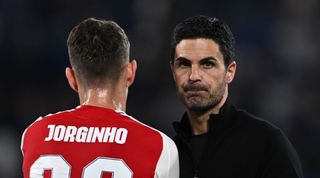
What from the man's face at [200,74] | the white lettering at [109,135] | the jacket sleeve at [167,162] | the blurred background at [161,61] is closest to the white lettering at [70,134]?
the white lettering at [109,135]

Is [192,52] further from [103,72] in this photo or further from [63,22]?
[63,22]

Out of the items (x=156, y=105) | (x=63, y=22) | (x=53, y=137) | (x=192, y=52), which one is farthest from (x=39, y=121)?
(x=63, y=22)

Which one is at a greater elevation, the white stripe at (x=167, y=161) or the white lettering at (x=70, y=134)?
the white lettering at (x=70, y=134)

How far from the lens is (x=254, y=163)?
2879mm

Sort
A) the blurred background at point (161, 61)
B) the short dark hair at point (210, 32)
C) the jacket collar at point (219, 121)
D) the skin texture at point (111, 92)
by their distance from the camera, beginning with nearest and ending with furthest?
1. the skin texture at point (111, 92)
2. the jacket collar at point (219, 121)
3. the short dark hair at point (210, 32)
4. the blurred background at point (161, 61)

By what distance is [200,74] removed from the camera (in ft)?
10.3

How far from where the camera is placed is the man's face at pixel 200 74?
10.2 feet

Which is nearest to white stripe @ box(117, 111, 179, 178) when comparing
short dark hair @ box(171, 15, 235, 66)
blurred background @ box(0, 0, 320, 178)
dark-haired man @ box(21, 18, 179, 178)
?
dark-haired man @ box(21, 18, 179, 178)

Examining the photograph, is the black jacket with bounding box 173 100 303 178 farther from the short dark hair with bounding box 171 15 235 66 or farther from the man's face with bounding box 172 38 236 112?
the short dark hair with bounding box 171 15 235 66

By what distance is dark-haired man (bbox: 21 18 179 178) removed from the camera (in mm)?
2570

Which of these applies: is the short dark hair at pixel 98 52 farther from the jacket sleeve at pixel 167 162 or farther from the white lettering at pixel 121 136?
the jacket sleeve at pixel 167 162

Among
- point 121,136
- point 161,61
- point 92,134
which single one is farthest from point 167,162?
point 161,61

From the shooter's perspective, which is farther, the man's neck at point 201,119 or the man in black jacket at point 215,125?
the man's neck at point 201,119

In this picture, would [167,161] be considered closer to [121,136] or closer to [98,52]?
[121,136]
